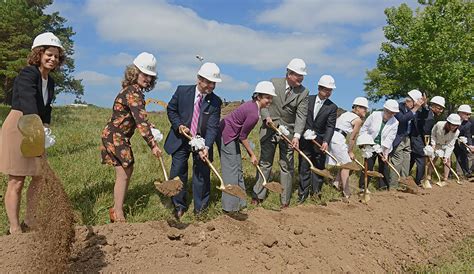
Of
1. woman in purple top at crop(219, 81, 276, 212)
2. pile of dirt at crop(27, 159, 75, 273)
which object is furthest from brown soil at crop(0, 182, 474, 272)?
woman in purple top at crop(219, 81, 276, 212)

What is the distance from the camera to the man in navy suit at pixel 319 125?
6262 mm

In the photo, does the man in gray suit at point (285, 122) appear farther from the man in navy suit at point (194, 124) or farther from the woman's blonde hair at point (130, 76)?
the woman's blonde hair at point (130, 76)

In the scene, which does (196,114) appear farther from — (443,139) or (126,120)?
(443,139)

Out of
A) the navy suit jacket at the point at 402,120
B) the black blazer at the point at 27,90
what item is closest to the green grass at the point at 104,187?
the black blazer at the point at 27,90

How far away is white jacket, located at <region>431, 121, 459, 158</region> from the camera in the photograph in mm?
9102

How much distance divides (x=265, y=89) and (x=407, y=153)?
13.6ft

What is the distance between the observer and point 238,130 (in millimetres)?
5441

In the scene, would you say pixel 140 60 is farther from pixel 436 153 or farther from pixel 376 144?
pixel 436 153

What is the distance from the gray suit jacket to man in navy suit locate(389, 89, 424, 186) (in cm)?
259

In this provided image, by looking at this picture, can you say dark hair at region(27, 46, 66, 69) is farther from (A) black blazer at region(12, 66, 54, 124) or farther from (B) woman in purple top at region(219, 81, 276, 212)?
(B) woman in purple top at region(219, 81, 276, 212)

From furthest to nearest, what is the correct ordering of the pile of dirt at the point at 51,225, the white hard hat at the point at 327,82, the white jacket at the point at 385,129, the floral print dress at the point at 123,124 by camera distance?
the white jacket at the point at 385,129 < the white hard hat at the point at 327,82 < the floral print dress at the point at 123,124 < the pile of dirt at the point at 51,225

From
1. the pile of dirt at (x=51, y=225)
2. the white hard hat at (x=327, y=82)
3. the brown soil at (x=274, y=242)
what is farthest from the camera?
the white hard hat at (x=327, y=82)

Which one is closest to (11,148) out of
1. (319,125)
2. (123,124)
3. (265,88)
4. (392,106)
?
(123,124)

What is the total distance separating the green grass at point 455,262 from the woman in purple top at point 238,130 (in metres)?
2.18
